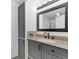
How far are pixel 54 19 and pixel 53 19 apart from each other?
5cm

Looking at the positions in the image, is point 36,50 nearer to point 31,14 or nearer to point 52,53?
point 52,53

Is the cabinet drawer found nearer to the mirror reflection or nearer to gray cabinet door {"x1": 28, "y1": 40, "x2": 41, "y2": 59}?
gray cabinet door {"x1": 28, "y1": 40, "x2": 41, "y2": 59}

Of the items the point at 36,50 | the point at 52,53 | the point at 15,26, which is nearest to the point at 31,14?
the point at 15,26

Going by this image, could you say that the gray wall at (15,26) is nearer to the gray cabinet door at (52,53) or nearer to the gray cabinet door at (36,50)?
the gray cabinet door at (36,50)

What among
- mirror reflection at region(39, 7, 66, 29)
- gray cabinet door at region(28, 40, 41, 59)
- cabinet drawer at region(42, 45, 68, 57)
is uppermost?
mirror reflection at region(39, 7, 66, 29)

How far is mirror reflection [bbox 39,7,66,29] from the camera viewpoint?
229 cm

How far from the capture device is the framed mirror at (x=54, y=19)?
221cm

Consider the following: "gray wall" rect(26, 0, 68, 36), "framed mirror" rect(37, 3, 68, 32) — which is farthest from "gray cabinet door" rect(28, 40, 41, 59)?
"gray wall" rect(26, 0, 68, 36)

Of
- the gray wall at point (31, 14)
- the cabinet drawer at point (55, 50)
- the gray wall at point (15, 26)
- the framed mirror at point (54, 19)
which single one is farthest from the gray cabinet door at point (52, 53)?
the gray wall at point (15, 26)

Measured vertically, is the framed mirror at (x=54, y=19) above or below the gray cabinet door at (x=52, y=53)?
above
